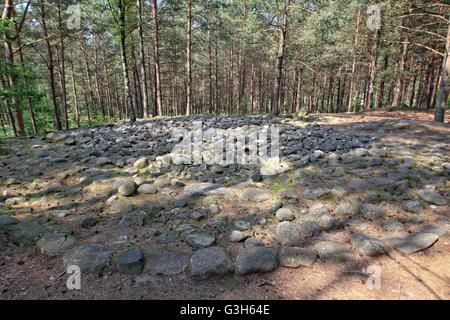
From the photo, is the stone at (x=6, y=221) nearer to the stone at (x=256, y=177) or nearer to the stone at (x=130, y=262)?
the stone at (x=130, y=262)

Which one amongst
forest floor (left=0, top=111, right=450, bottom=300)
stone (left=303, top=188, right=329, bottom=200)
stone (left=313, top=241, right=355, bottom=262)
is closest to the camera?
forest floor (left=0, top=111, right=450, bottom=300)

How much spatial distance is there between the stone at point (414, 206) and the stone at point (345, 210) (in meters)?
0.84

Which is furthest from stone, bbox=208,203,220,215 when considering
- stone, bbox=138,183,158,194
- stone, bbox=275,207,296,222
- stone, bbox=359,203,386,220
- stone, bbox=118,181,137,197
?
stone, bbox=359,203,386,220

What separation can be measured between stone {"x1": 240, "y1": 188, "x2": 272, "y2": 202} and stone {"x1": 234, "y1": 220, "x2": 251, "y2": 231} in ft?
2.56

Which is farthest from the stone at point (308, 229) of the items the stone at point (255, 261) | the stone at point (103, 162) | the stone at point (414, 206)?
the stone at point (103, 162)

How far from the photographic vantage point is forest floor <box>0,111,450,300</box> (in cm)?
305

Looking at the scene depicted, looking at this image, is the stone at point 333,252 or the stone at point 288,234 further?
the stone at point 288,234

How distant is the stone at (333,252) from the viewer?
3395 millimetres

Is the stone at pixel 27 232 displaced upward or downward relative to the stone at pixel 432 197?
downward

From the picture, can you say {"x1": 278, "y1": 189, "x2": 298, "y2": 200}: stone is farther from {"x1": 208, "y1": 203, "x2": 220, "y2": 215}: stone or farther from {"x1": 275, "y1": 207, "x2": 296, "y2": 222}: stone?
{"x1": 208, "y1": 203, "x2": 220, "y2": 215}: stone

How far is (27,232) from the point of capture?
12.9ft

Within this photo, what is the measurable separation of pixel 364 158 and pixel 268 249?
396 cm
